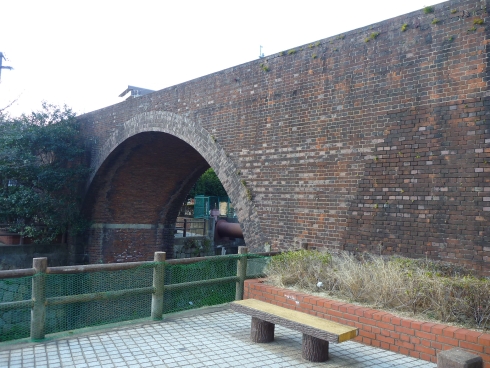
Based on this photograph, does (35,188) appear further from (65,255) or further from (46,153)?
(65,255)

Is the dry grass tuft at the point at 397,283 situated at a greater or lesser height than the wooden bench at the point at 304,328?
greater

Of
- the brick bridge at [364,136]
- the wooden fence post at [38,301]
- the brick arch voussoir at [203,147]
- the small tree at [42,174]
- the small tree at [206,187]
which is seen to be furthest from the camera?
the small tree at [206,187]

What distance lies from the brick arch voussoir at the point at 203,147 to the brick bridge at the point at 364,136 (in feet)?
0.13

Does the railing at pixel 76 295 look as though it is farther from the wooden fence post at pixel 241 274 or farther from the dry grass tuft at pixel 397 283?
the dry grass tuft at pixel 397 283

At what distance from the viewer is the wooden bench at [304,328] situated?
4.09 m

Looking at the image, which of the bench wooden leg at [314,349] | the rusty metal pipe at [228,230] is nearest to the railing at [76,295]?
the bench wooden leg at [314,349]

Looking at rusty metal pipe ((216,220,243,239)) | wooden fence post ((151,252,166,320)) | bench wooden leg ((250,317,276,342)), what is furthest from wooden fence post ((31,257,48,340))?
rusty metal pipe ((216,220,243,239))

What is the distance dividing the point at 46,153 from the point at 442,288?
528 inches

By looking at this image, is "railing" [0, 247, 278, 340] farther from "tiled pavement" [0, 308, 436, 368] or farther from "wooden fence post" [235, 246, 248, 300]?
"tiled pavement" [0, 308, 436, 368]

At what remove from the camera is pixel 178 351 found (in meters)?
4.55

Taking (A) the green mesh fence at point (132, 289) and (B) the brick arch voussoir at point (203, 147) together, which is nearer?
(A) the green mesh fence at point (132, 289)

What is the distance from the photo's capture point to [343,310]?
5.08 meters

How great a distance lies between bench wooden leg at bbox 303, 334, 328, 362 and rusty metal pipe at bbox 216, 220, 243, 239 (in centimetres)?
1392

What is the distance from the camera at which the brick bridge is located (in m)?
5.84
